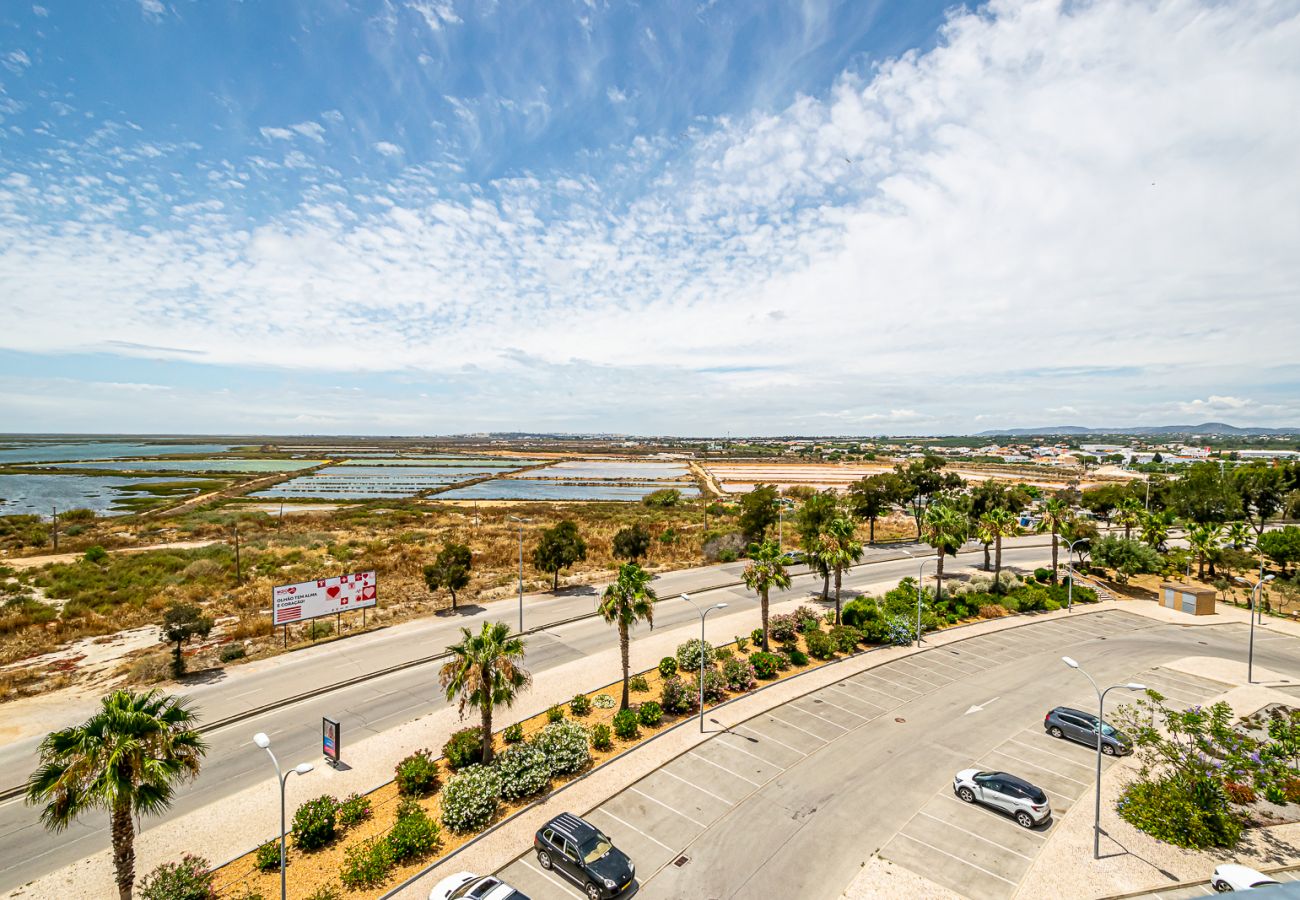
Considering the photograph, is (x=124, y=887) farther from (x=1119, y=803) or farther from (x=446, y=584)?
(x=1119, y=803)

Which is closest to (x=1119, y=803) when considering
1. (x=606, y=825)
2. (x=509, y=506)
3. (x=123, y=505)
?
(x=606, y=825)

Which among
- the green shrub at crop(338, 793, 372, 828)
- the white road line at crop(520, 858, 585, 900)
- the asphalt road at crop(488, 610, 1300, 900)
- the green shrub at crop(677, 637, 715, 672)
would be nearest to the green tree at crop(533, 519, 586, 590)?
the green shrub at crop(677, 637, 715, 672)

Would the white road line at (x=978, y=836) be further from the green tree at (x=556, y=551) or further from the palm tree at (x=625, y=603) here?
the green tree at (x=556, y=551)

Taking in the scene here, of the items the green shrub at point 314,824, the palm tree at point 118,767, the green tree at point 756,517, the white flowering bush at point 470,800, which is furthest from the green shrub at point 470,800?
the green tree at point 756,517

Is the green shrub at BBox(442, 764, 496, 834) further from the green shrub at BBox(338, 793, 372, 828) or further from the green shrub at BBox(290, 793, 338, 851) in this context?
the green shrub at BBox(290, 793, 338, 851)

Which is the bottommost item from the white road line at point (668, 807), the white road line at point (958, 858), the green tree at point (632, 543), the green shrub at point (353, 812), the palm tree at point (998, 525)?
the white road line at point (958, 858)
